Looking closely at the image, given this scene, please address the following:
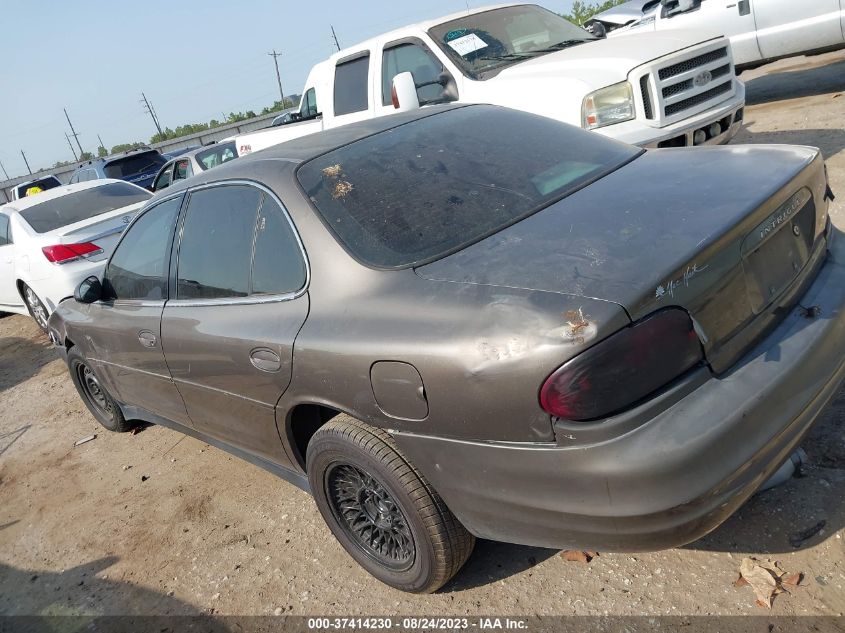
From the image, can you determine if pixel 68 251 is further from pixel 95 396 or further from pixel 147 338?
pixel 147 338

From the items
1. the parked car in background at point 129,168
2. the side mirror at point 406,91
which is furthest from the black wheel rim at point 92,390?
the parked car in background at point 129,168

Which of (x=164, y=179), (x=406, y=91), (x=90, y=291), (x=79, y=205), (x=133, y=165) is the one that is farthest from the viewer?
(x=133, y=165)

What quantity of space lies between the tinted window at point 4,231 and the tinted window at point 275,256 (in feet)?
20.9

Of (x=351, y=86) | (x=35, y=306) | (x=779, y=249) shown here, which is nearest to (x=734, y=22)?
(x=351, y=86)

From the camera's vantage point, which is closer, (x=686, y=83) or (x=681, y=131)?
(x=681, y=131)

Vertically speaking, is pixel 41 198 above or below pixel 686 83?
above

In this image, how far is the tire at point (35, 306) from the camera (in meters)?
7.45

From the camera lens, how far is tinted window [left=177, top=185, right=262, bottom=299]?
297cm

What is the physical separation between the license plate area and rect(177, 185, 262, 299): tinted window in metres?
1.95

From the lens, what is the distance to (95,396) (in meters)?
5.09

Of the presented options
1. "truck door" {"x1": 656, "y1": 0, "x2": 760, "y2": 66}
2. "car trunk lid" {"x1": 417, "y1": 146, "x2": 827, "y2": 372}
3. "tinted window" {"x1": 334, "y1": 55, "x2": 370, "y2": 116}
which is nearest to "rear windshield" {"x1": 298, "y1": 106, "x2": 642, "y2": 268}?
"car trunk lid" {"x1": 417, "y1": 146, "x2": 827, "y2": 372}

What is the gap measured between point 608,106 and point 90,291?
4.06m

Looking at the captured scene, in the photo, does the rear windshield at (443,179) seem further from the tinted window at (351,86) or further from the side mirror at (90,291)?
the tinted window at (351,86)

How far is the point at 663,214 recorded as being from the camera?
2285mm
